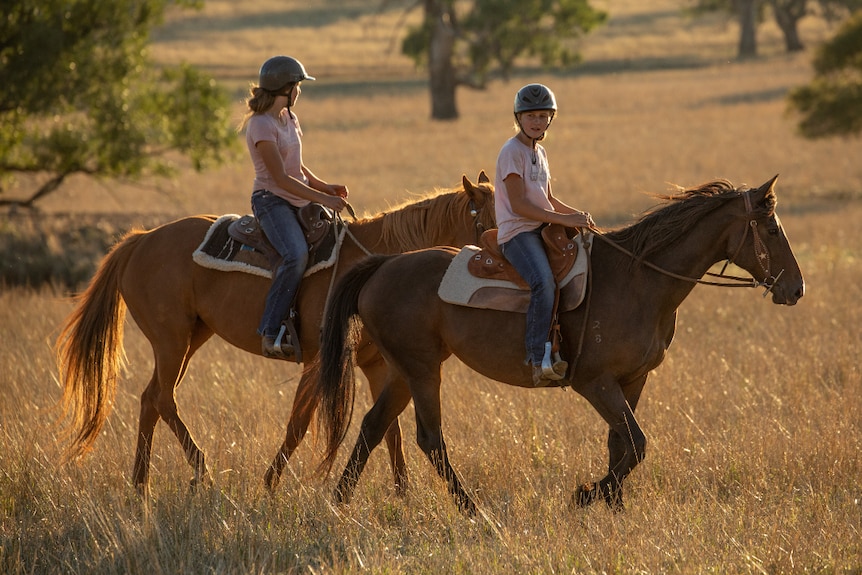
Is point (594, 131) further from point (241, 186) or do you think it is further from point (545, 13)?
point (241, 186)

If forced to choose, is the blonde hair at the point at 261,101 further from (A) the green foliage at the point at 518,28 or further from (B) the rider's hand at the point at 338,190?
(A) the green foliage at the point at 518,28

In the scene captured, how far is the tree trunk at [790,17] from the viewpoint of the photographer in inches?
2603

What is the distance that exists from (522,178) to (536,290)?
628 mm

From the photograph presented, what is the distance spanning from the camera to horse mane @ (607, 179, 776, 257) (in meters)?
5.75

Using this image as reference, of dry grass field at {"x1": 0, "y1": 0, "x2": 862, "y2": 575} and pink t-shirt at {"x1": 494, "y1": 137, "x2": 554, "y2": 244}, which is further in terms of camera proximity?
pink t-shirt at {"x1": 494, "y1": 137, "x2": 554, "y2": 244}

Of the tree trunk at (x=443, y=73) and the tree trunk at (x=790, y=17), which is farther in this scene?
the tree trunk at (x=790, y=17)

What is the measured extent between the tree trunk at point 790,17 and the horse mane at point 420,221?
214 feet

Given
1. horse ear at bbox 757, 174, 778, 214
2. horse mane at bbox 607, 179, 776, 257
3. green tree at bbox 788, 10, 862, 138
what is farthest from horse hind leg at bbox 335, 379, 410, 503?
green tree at bbox 788, 10, 862, 138

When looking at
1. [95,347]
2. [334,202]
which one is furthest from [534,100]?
[95,347]

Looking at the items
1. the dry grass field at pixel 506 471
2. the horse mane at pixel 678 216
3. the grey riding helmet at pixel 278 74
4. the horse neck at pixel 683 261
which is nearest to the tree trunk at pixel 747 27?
the dry grass field at pixel 506 471

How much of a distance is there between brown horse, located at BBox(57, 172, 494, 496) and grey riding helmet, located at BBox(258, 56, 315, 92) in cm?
107

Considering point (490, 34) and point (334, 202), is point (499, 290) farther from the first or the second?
point (490, 34)

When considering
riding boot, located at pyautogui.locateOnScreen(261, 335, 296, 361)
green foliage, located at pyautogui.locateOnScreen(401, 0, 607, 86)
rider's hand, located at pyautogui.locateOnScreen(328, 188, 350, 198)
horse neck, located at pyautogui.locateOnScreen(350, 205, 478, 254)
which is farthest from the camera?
green foliage, located at pyautogui.locateOnScreen(401, 0, 607, 86)

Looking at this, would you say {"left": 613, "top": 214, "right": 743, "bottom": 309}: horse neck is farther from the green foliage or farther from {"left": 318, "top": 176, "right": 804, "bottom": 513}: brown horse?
the green foliage
